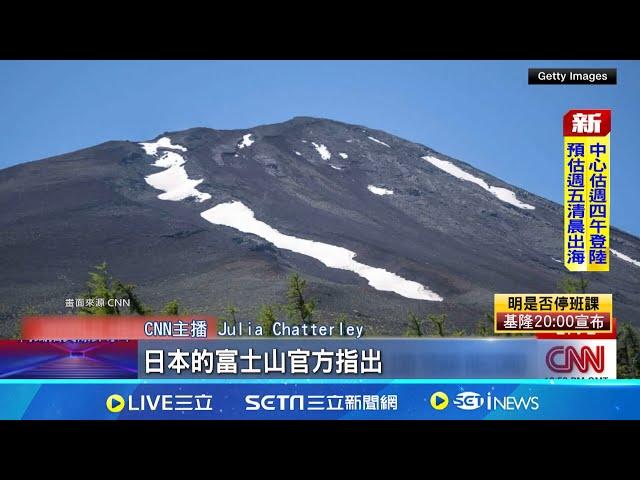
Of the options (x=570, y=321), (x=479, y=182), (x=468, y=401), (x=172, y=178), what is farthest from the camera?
(x=172, y=178)

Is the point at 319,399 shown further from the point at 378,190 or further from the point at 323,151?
the point at 323,151

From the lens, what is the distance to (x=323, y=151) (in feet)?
263

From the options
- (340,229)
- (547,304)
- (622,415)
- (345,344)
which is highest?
(340,229)

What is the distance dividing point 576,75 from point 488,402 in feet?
14.0

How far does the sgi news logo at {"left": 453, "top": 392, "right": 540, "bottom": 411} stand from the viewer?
27.6 feet

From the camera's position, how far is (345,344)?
880 cm

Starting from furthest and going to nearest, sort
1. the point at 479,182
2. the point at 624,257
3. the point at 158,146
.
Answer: the point at 158,146
the point at 479,182
the point at 624,257

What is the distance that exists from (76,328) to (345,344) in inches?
127

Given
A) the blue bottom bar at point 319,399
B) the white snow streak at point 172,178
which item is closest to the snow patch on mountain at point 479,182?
the white snow streak at point 172,178

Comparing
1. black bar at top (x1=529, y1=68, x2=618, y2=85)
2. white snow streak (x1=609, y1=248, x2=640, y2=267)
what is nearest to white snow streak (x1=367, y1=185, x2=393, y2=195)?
white snow streak (x1=609, y1=248, x2=640, y2=267)

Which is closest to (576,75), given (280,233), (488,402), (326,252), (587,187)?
(587,187)

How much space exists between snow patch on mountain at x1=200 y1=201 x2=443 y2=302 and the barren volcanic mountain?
0.46ft

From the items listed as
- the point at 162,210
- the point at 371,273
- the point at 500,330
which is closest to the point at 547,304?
the point at 500,330

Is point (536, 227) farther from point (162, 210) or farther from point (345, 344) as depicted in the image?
point (345, 344)
